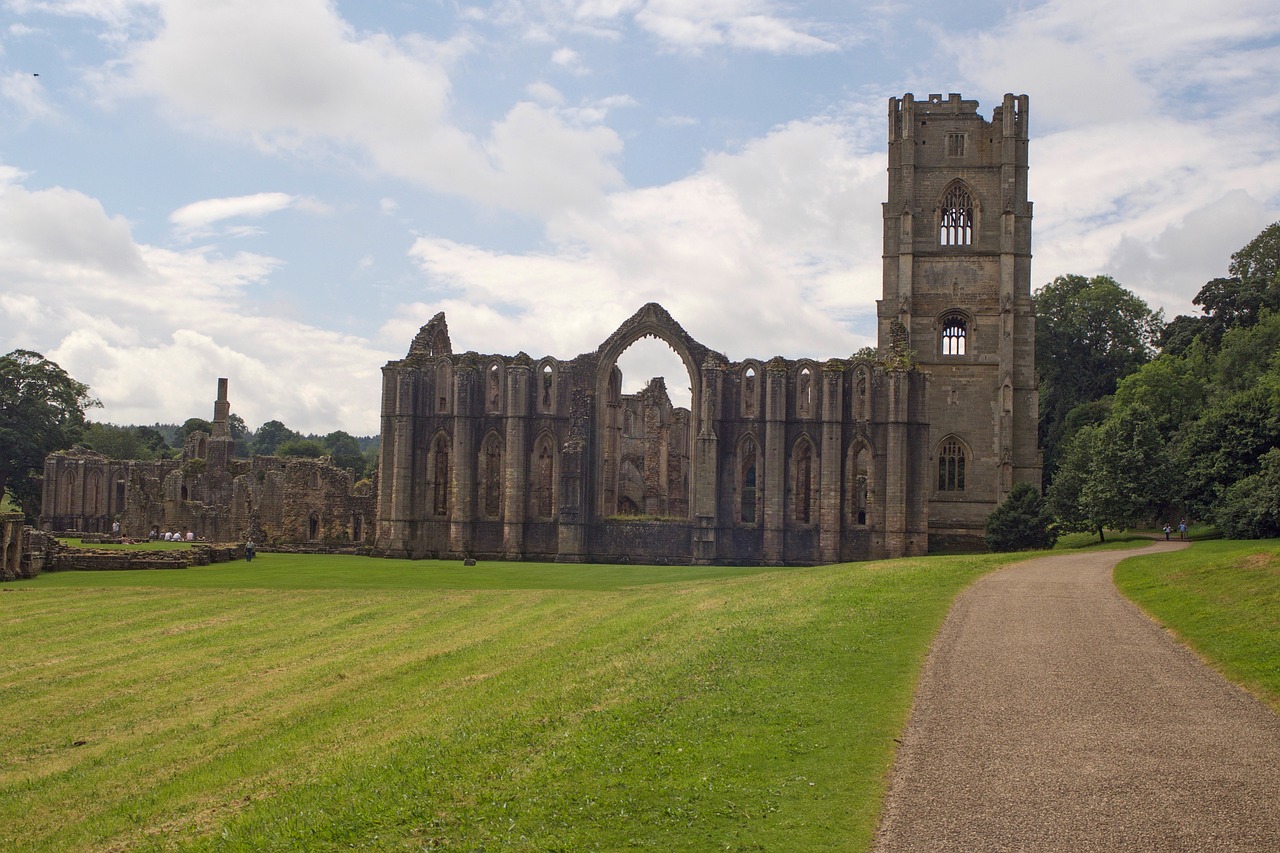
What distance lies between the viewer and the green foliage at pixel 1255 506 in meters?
36.4

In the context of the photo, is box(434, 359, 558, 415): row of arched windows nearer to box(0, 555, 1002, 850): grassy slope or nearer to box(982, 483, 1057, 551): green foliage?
box(982, 483, 1057, 551): green foliage

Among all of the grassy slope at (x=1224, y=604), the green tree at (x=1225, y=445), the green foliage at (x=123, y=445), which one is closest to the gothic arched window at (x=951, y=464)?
the green tree at (x=1225, y=445)

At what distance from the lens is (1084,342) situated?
76.4 meters

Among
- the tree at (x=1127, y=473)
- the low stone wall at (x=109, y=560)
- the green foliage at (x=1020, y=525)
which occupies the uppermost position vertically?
the tree at (x=1127, y=473)

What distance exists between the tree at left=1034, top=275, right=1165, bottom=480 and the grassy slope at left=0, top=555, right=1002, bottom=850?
181 ft

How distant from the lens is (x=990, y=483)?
56469 mm

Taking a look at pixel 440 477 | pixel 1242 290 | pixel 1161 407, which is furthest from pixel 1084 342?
pixel 440 477

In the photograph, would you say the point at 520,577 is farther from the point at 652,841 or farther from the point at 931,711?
the point at 652,841

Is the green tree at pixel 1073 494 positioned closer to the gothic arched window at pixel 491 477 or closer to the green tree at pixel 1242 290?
the green tree at pixel 1242 290

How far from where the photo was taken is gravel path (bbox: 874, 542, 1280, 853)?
886 cm

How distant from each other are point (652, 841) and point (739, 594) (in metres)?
17.7

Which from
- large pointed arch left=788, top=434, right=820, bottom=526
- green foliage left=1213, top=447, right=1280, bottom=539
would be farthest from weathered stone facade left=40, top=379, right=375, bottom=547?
green foliage left=1213, top=447, right=1280, bottom=539

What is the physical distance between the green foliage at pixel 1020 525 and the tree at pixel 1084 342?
3214 cm

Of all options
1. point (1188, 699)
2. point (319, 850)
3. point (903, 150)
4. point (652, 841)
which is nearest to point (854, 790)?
point (652, 841)
